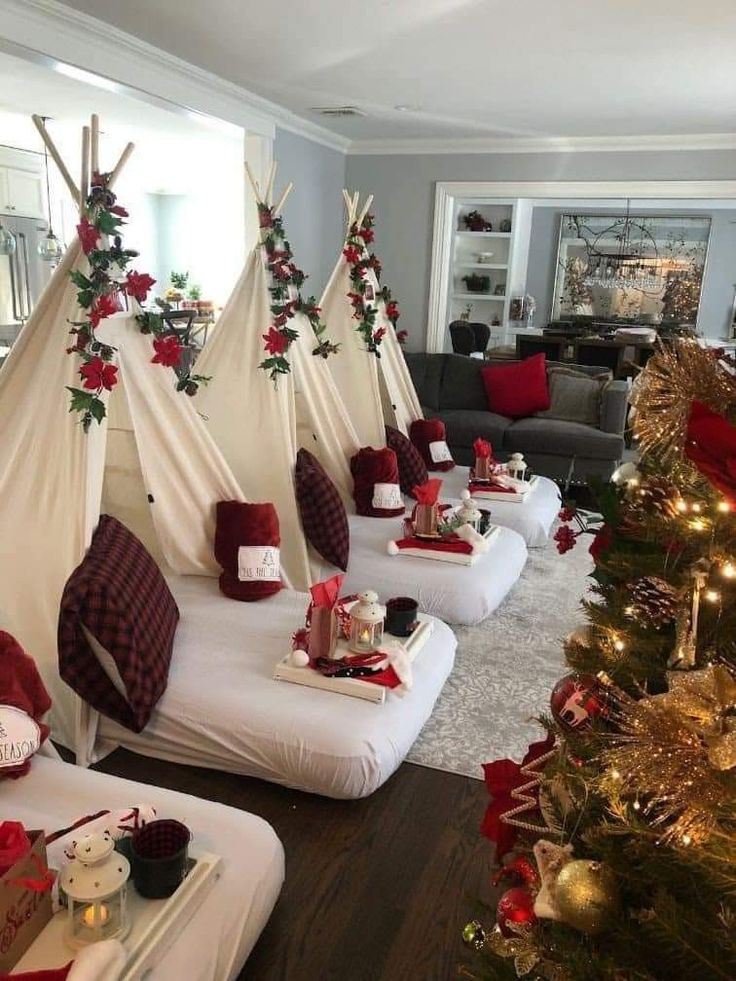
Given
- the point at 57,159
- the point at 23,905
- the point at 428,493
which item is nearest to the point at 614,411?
the point at 428,493

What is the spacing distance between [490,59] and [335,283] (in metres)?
1.47

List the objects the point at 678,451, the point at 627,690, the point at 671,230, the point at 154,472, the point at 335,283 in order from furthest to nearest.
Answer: the point at 671,230 < the point at 335,283 < the point at 154,472 < the point at 627,690 < the point at 678,451

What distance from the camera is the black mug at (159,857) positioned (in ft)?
5.17

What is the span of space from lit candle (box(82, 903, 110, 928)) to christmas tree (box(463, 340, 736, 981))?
2.28 ft

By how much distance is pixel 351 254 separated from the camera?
4.71 m

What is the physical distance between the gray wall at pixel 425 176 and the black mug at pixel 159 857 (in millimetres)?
6004

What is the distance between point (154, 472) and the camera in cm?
299

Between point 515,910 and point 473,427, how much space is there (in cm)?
460

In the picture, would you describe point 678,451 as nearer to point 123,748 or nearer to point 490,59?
point 123,748

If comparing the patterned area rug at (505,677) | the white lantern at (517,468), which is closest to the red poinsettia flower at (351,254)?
the white lantern at (517,468)

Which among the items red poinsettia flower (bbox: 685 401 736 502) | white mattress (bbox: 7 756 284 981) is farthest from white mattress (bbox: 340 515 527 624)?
red poinsettia flower (bbox: 685 401 736 502)

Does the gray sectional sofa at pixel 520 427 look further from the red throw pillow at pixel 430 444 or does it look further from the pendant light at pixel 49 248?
the pendant light at pixel 49 248

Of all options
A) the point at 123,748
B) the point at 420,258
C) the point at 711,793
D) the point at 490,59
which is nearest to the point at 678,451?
the point at 711,793

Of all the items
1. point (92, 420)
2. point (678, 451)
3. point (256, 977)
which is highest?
point (678, 451)
